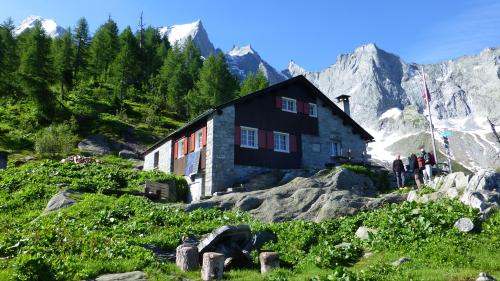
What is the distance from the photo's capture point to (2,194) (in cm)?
2236

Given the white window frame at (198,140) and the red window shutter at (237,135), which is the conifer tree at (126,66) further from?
the red window shutter at (237,135)

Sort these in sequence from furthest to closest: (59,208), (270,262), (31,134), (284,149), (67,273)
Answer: (31,134) → (284,149) → (59,208) → (270,262) → (67,273)

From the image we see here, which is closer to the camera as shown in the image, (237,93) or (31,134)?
(31,134)

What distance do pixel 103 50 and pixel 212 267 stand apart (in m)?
72.4

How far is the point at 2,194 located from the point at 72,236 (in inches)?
452

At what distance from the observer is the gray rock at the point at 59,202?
19141mm

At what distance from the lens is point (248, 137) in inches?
1202

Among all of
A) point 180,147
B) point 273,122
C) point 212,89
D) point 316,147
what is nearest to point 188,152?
point 180,147

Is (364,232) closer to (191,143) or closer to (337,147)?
(191,143)

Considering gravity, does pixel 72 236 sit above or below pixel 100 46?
below

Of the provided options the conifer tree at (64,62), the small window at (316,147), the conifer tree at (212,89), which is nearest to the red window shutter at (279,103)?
the small window at (316,147)

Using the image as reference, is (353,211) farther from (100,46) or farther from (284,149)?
(100,46)

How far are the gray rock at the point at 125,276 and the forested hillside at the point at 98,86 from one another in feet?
117

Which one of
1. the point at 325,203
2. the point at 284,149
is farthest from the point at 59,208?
the point at 284,149
